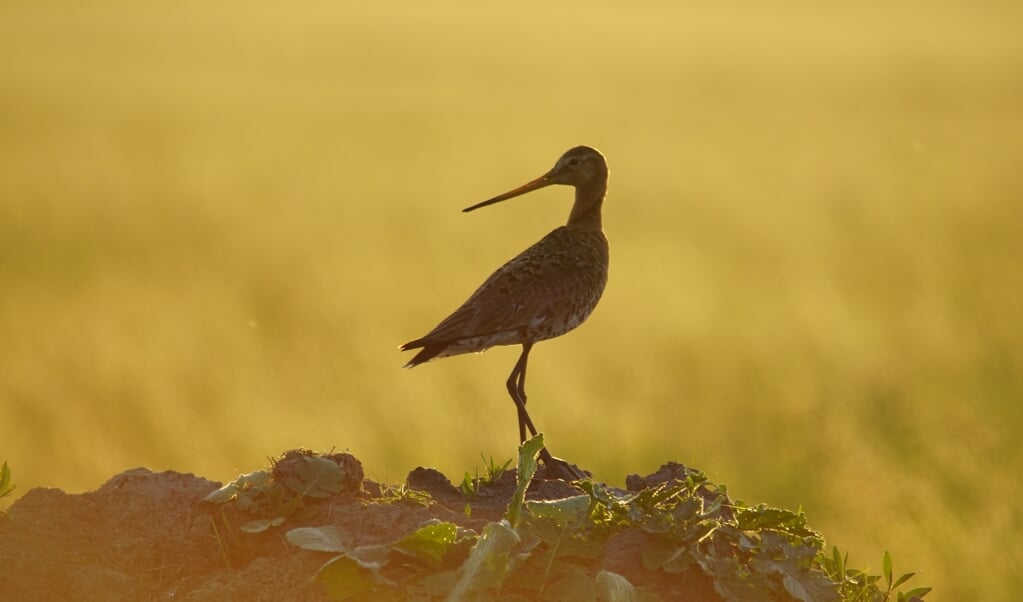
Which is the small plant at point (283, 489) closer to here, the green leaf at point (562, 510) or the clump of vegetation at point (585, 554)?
the clump of vegetation at point (585, 554)

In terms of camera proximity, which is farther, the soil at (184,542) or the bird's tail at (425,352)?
the bird's tail at (425,352)

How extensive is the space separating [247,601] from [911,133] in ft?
94.8

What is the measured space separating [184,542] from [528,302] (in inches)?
99.7

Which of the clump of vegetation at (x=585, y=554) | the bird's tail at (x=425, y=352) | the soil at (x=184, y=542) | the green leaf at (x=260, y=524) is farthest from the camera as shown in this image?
the bird's tail at (x=425, y=352)

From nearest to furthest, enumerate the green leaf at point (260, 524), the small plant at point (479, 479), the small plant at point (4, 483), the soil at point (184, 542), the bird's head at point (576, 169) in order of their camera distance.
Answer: the soil at point (184, 542) < the green leaf at point (260, 524) < the small plant at point (4, 483) < the small plant at point (479, 479) < the bird's head at point (576, 169)

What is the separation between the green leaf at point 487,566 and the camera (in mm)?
5117

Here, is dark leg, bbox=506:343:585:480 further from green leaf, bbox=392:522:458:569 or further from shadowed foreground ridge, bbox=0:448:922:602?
green leaf, bbox=392:522:458:569

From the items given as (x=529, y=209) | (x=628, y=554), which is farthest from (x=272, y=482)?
(x=529, y=209)

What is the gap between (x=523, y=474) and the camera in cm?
550

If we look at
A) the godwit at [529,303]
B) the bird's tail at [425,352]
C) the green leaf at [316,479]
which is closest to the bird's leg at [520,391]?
the godwit at [529,303]

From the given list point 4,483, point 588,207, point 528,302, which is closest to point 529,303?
point 528,302

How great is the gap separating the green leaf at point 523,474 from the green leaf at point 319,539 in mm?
648

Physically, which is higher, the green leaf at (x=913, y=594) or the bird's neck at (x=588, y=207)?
the bird's neck at (x=588, y=207)

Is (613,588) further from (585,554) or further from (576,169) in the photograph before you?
(576,169)
